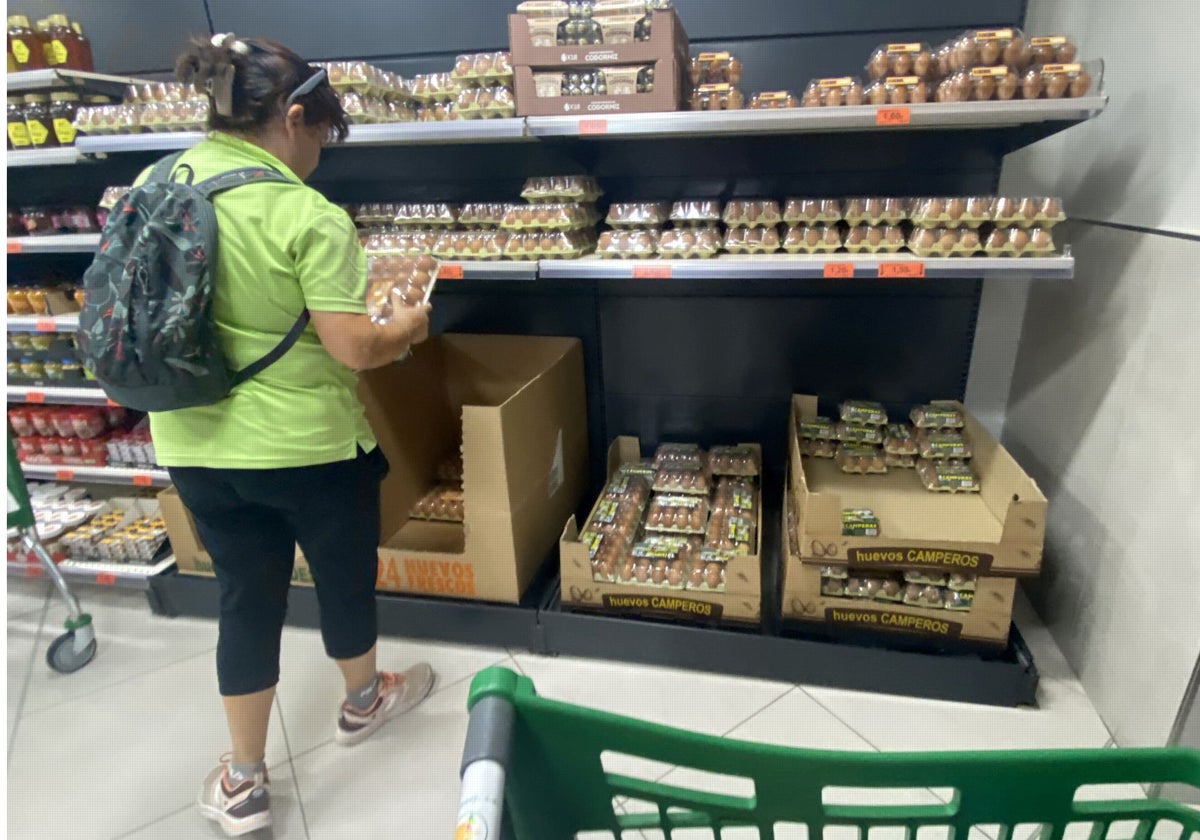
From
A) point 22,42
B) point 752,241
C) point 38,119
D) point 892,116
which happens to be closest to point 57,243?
point 38,119

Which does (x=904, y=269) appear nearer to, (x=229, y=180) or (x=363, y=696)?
(x=229, y=180)

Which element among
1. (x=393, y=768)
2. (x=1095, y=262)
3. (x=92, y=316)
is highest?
(x=92, y=316)

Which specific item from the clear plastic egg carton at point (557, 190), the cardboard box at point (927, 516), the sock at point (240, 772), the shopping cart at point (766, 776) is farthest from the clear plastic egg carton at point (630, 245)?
the sock at point (240, 772)

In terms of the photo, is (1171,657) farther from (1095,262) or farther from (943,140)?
(943,140)

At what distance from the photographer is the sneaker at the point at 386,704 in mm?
1895

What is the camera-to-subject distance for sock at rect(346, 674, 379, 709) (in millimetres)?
1886

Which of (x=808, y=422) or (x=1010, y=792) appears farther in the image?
(x=808, y=422)

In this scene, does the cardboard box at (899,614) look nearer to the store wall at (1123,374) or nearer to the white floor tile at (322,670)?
the store wall at (1123,374)

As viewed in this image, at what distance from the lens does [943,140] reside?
7.36ft

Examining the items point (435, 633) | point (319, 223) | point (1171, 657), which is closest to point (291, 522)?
point (319, 223)

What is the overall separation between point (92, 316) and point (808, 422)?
2.09 metres

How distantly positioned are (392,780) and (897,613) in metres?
1.42

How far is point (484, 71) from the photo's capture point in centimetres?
204

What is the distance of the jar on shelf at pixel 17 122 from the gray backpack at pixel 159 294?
171 cm
